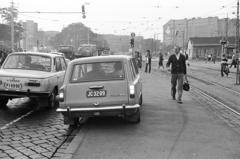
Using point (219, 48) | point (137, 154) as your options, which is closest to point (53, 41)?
point (219, 48)

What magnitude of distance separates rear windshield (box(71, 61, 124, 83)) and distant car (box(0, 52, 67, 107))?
1.94m

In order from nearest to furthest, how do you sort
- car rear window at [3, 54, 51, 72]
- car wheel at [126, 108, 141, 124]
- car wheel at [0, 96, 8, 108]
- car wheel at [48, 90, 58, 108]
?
car wheel at [126, 108, 141, 124], car wheel at [48, 90, 58, 108], car wheel at [0, 96, 8, 108], car rear window at [3, 54, 51, 72]

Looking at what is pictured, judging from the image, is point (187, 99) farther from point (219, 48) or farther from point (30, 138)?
point (219, 48)

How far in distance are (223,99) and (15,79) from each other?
7008 mm

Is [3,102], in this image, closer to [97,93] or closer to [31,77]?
[31,77]

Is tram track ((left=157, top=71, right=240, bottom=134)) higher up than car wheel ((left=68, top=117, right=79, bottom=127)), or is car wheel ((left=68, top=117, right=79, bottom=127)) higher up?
car wheel ((left=68, top=117, right=79, bottom=127))

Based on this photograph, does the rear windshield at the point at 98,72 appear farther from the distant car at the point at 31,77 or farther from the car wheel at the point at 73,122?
the distant car at the point at 31,77

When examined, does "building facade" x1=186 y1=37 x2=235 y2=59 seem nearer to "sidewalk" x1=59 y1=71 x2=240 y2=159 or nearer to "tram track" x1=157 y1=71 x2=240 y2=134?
"tram track" x1=157 y1=71 x2=240 y2=134

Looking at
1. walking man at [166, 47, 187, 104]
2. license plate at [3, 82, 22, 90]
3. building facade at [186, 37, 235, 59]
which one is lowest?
license plate at [3, 82, 22, 90]

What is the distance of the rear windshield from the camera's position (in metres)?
7.39

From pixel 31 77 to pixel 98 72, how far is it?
7.77ft

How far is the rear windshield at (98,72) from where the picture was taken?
7395 mm

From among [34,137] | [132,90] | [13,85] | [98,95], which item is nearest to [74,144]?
[34,137]

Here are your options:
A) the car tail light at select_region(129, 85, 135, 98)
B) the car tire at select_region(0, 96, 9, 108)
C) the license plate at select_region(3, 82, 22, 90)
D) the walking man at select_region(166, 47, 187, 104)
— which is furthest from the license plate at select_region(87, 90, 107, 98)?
the walking man at select_region(166, 47, 187, 104)
